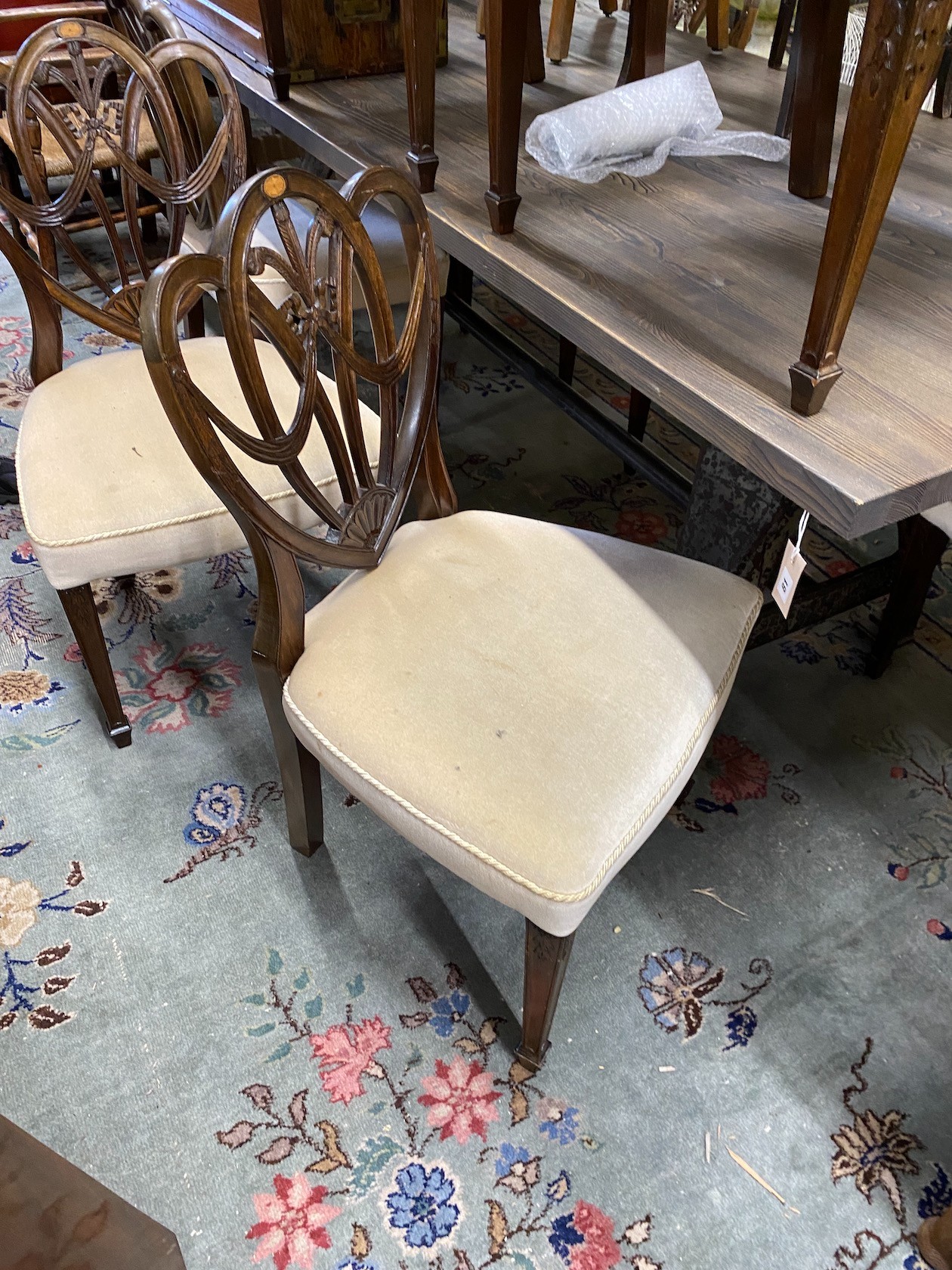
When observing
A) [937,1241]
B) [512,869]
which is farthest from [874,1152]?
[512,869]

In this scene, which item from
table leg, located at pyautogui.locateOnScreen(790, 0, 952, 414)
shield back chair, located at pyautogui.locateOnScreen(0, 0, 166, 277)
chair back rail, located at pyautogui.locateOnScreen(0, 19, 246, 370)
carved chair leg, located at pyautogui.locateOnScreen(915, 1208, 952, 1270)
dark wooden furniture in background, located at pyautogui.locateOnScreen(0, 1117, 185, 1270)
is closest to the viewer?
dark wooden furniture in background, located at pyautogui.locateOnScreen(0, 1117, 185, 1270)

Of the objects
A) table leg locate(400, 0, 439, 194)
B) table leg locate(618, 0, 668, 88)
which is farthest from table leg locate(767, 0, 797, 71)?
table leg locate(400, 0, 439, 194)

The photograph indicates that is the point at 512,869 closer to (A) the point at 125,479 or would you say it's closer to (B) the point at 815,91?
(A) the point at 125,479

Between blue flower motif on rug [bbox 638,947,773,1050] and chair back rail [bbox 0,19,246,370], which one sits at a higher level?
chair back rail [bbox 0,19,246,370]

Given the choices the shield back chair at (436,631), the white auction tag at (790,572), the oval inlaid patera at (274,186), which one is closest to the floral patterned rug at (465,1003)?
the shield back chair at (436,631)

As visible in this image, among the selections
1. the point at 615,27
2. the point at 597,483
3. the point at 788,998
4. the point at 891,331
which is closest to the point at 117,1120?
the point at 788,998

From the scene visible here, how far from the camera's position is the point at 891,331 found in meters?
0.99

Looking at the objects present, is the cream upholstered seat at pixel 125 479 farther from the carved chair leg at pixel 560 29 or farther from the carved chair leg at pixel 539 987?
the carved chair leg at pixel 560 29

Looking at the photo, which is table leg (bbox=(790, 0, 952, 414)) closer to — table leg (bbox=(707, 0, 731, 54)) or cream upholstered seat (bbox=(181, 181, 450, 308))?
cream upholstered seat (bbox=(181, 181, 450, 308))

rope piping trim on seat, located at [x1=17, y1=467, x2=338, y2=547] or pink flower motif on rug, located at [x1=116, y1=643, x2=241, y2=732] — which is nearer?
rope piping trim on seat, located at [x1=17, y1=467, x2=338, y2=547]

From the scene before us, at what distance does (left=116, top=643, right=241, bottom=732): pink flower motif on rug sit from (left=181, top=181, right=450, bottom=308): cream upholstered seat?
0.69 metres

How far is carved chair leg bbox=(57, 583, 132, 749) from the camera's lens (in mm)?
1237

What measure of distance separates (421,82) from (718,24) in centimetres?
94

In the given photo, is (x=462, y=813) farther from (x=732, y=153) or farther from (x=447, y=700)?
(x=732, y=153)
